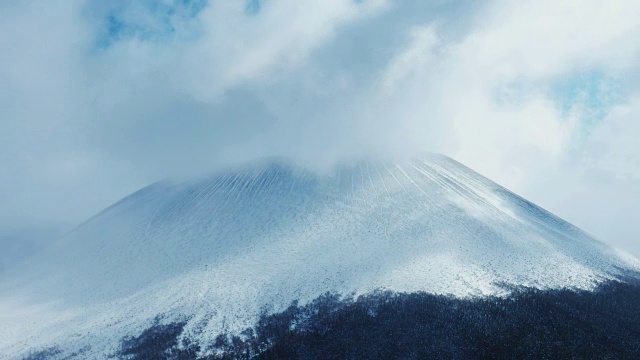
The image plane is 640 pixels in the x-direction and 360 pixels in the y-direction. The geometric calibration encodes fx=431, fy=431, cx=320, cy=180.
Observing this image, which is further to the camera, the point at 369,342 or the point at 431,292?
the point at 431,292

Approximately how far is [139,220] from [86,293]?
73.9 ft

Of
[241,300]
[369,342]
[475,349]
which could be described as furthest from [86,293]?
[475,349]

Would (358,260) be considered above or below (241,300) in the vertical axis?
above

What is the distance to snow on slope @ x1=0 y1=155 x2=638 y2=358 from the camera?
40656 mm

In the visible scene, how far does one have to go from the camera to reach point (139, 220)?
69438 millimetres

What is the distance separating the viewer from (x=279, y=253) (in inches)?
1993

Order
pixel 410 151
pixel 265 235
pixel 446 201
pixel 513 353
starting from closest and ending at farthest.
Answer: pixel 513 353, pixel 265 235, pixel 446 201, pixel 410 151

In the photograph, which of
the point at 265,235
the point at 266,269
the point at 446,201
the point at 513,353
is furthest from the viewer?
the point at 446,201

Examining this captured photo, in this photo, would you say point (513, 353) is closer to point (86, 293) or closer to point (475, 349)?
point (475, 349)

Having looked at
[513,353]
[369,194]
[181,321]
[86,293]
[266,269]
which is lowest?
[86,293]

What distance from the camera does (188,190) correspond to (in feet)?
254

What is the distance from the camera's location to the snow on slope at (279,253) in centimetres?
4066

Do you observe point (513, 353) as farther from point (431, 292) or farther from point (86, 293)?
point (86, 293)

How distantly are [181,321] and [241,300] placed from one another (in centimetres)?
565
